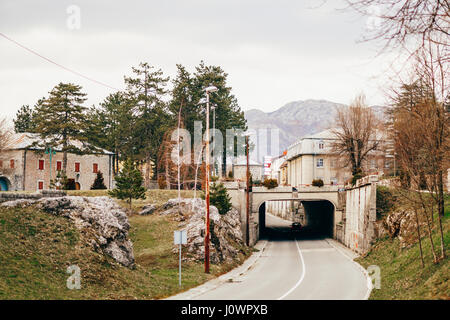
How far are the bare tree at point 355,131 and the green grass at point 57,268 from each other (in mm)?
36767

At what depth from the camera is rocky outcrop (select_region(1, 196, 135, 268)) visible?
22.7 metres

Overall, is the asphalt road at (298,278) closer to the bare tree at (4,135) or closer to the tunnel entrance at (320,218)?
the tunnel entrance at (320,218)

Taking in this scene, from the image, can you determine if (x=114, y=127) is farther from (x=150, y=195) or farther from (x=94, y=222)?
(x=94, y=222)

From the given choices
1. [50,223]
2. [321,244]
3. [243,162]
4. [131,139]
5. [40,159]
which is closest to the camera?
[50,223]

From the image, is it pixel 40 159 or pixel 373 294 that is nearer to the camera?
pixel 373 294

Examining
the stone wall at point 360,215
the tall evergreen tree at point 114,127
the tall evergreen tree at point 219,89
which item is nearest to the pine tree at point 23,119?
the tall evergreen tree at point 114,127

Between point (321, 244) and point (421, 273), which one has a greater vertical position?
point (421, 273)

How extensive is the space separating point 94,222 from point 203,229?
1202 centimetres

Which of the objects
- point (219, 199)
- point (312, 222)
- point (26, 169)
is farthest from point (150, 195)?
point (312, 222)

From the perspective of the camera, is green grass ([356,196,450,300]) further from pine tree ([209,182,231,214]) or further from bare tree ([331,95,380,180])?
bare tree ([331,95,380,180])

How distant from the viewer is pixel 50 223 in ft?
70.5
